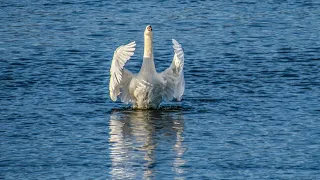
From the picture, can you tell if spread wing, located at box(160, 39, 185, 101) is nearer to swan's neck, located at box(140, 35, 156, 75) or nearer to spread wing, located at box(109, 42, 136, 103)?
swan's neck, located at box(140, 35, 156, 75)

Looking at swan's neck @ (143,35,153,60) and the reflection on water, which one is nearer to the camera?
the reflection on water

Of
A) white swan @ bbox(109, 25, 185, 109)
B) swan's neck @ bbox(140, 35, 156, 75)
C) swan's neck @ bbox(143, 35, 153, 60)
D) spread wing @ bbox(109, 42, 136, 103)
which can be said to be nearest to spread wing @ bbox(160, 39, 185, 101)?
Result: white swan @ bbox(109, 25, 185, 109)

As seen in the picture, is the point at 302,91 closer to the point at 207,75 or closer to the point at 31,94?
the point at 207,75

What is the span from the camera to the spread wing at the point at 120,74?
23.9 m

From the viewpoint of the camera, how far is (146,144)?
2169cm

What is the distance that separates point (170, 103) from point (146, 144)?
3.88 meters

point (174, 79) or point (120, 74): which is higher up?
point (120, 74)

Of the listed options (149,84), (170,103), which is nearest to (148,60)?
(149,84)

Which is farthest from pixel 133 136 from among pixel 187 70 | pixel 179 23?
pixel 179 23

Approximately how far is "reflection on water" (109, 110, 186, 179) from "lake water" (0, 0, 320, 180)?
0.02 meters

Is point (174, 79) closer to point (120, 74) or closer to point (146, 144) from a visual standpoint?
point (120, 74)

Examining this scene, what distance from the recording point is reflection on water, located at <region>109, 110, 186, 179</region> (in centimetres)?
1981

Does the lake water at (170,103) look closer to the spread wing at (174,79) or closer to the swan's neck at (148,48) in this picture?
the spread wing at (174,79)

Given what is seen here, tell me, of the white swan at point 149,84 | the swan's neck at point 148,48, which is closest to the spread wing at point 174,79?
the white swan at point 149,84
